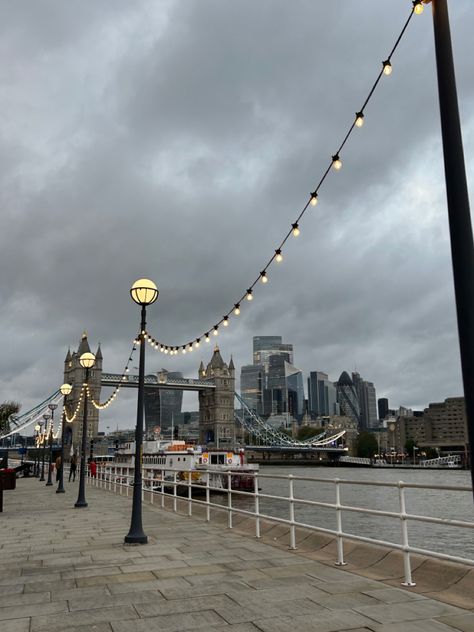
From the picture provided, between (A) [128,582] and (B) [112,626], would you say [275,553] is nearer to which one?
(A) [128,582]

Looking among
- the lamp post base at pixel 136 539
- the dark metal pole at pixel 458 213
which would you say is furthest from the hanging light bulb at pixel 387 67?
the lamp post base at pixel 136 539

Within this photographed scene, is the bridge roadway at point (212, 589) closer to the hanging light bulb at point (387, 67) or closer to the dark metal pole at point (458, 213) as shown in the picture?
the dark metal pole at point (458, 213)

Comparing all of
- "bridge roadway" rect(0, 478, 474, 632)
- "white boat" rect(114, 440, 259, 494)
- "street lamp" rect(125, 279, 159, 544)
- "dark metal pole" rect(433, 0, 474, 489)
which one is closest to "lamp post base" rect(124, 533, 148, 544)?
"street lamp" rect(125, 279, 159, 544)

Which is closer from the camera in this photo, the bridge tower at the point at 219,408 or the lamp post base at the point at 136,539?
the lamp post base at the point at 136,539

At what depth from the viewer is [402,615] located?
18.3 feet

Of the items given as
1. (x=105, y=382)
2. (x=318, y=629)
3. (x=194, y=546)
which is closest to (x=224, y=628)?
(x=318, y=629)

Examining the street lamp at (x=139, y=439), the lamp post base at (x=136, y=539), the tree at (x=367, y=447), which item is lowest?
the tree at (x=367, y=447)

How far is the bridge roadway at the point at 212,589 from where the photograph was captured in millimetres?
5418

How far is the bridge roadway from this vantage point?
5418 mm

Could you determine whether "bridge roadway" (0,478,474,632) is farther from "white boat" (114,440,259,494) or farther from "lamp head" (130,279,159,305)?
"white boat" (114,440,259,494)

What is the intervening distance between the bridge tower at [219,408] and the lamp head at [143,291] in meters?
142

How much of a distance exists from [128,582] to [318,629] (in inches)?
116

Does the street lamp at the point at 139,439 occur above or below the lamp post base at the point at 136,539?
above

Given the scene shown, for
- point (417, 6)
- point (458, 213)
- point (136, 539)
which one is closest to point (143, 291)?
point (136, 539)
